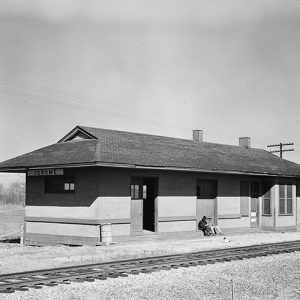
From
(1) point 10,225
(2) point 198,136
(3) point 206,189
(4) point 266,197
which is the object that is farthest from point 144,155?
(1) point 10,225

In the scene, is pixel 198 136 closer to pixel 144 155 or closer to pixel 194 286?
pixel 144 155

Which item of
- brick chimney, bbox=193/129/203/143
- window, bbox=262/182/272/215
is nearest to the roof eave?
window, bbox=262/182/272/215

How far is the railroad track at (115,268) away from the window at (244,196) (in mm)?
7857

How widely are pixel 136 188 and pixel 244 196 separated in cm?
719

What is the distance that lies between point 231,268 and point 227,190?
11608 millimetres

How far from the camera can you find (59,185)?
2036cm

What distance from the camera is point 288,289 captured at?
1045cm

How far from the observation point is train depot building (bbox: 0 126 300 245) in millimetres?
19062

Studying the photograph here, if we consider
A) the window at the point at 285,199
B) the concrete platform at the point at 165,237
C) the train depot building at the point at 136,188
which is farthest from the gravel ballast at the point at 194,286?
the window at the point at 285,199

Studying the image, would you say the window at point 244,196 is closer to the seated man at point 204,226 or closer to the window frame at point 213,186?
the window frame at point 213,186

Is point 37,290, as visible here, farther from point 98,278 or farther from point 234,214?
point 234,214

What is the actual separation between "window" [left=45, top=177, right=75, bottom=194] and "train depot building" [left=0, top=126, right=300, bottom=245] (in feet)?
0.13

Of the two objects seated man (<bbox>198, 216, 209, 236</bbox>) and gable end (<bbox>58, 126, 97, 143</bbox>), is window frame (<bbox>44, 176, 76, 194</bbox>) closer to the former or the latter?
gable end (<bbox>58, 126, 97, 143</bbox>)

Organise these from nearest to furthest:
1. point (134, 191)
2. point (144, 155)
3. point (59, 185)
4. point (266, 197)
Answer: point (59, 185)
point (134, 191)
point (144, 155)
point (266, 197)
